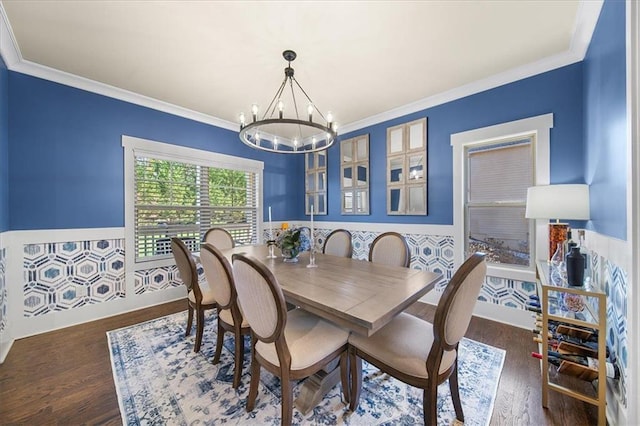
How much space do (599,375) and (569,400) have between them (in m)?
0.37

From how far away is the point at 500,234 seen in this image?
284 centimetres

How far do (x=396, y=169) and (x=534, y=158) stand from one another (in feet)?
5.01

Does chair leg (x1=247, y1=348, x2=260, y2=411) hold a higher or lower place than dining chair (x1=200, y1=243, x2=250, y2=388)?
lower

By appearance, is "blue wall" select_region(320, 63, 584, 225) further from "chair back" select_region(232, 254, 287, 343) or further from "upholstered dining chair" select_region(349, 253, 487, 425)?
"chair back" select_region(232, 254, 287, 343)

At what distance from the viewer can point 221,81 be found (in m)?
2.76

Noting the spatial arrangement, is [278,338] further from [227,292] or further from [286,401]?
[227,292]

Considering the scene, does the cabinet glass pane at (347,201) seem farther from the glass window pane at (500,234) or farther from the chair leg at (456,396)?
the chair leg at (456,396)

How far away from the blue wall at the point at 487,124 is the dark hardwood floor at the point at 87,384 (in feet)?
5.11

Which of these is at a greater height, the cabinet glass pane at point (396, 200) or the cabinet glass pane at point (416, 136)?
the cabinet glass pane at point (416, 136)

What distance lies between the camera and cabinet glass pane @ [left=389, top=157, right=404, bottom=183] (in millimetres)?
3551

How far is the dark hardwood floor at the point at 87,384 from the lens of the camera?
1.47m

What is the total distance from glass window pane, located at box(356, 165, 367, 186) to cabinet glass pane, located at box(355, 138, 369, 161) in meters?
0.14

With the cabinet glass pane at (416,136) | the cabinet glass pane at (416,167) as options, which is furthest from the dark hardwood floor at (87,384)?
the cabinet glass pane at (416,136)

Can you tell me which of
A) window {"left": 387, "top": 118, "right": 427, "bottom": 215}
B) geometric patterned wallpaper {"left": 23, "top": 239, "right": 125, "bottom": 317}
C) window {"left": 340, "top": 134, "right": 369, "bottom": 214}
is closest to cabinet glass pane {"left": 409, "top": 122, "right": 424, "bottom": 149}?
window {"left": 387, "top": 118, "right": 427, "bottom": 215}
